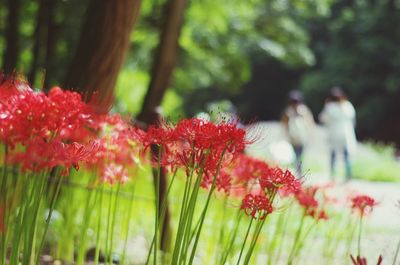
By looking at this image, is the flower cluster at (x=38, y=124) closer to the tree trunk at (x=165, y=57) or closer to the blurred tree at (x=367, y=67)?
the tree trunk at (x=165, y=57)

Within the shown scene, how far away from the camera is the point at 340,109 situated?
33.9 ft

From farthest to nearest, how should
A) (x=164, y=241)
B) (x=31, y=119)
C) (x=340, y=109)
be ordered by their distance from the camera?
1. (x=340, y=109)
2. (x=164, y=241)
3. (x=31, y=119)

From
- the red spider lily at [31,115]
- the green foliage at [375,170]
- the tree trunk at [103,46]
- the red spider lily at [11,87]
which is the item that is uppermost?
the green foliage at [375,170]

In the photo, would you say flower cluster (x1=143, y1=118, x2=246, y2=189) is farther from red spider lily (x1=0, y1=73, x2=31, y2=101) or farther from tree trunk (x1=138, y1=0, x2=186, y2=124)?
tree trunk (x1=138, y1=0, x2=186, y2=124)

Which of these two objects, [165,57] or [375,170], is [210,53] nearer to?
[375,170]

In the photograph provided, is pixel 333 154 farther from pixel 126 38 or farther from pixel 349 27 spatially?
pixel 349 27

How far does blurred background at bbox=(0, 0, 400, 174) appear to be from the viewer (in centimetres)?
425

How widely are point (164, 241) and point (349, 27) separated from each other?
2608 cm

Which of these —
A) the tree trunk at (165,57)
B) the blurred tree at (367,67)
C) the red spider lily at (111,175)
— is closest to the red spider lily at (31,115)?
the red spider lily at (111,175)

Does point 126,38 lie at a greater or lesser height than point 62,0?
lesser

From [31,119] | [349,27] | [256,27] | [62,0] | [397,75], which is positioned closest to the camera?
[31,119]

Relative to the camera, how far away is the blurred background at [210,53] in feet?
13.9

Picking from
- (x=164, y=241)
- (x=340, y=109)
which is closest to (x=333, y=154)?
(x=340, y=109)

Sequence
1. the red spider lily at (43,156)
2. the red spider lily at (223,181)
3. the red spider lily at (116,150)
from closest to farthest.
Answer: the red spider lily at (43,156) < the red spider lily at (223,181) < the red spider lily at (116,150)
